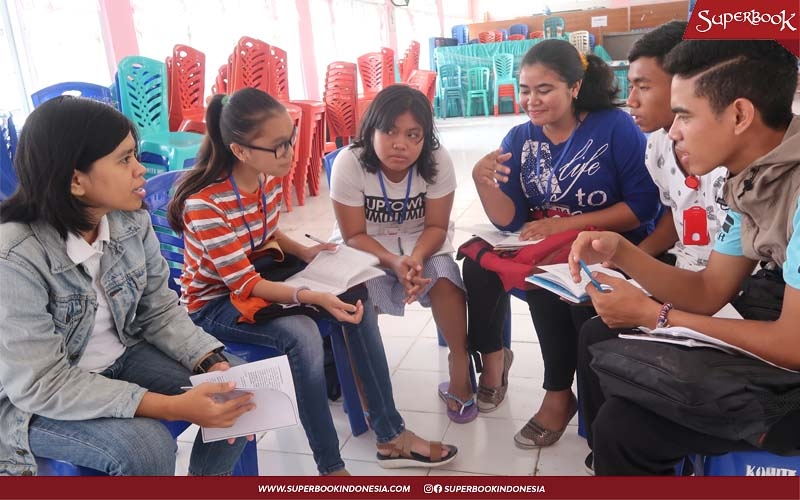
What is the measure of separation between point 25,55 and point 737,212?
445 centimetres

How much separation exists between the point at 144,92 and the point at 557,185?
10.2 ft

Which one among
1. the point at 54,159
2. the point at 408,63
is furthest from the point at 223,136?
the point at 408,63

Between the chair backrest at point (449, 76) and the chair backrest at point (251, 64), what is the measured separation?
21.6 ft

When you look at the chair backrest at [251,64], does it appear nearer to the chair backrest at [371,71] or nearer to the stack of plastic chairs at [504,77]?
the chair backrest at [371,71]

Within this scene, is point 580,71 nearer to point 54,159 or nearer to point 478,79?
point 54,159

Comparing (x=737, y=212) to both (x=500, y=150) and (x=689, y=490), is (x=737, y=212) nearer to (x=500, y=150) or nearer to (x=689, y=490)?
(x=689, y=490)

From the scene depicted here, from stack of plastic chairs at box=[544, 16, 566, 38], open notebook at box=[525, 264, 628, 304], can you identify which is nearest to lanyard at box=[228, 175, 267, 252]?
open notebook at box=[525, 264, 628, 304]

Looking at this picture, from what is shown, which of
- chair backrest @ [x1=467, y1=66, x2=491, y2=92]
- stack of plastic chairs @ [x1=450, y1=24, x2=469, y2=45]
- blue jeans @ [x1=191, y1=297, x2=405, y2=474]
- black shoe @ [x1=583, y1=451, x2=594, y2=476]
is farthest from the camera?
stack of plastic chairs @ [x1=450, y1=24, x2=469, y2=45]

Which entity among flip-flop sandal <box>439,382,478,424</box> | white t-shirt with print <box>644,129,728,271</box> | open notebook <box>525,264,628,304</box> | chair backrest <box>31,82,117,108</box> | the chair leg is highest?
chair backrest <box>31,82,117,108</box>

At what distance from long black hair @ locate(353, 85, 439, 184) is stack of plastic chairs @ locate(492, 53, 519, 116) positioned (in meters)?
9.00

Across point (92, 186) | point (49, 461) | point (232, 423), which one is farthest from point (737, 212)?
point (49, 461)

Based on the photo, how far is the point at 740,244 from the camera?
1241mm

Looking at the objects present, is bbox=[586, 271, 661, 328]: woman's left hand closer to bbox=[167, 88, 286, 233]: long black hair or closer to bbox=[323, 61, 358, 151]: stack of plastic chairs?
bbox=[167, 88, 286, 233]: long black hair

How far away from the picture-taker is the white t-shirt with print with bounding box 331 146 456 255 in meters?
1.96
